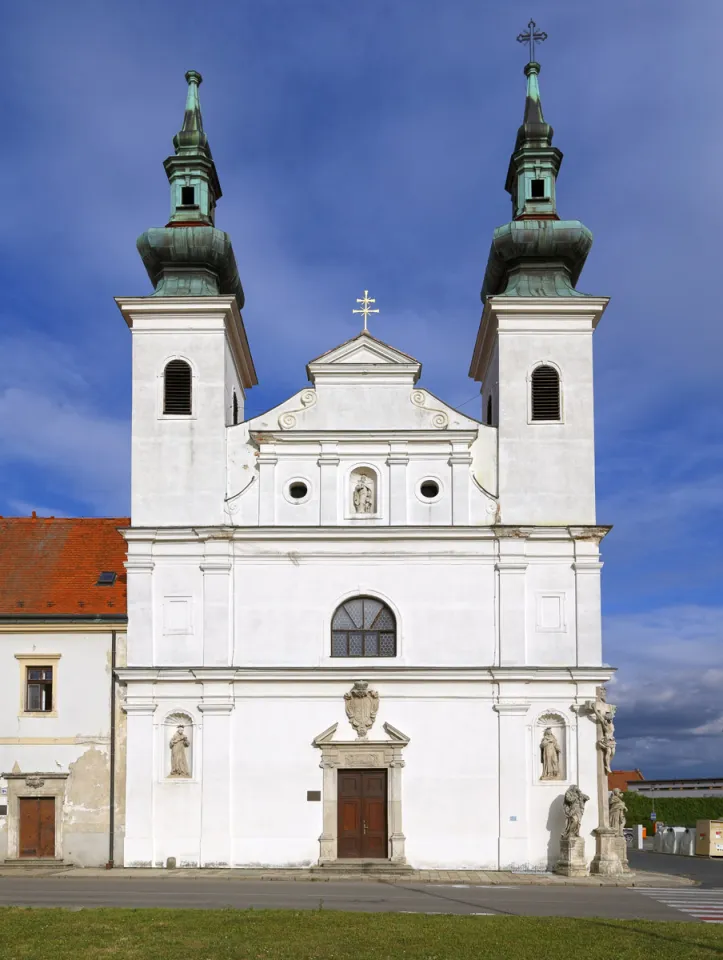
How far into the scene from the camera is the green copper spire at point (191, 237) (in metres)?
29.8

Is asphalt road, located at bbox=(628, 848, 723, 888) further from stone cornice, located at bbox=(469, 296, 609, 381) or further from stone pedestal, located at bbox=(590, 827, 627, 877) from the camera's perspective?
stone cornice, located at bbox=(469, 296, 609, 381)

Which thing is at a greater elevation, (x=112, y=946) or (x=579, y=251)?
(x=579, y=251)

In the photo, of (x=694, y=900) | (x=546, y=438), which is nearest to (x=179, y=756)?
(x=546, y=438)

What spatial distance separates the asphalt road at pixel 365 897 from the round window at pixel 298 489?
8.88m

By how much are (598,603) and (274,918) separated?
12.9 metres

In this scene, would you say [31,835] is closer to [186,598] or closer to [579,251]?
[186,598]

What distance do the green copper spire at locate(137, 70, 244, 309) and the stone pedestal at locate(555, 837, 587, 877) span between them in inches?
612

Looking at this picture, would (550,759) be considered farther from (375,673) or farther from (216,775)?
(216,775)

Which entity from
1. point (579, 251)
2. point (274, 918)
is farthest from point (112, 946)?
point (579, 251)

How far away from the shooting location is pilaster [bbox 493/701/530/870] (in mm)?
26906

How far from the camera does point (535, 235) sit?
97.6 ft

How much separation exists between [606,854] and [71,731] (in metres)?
12.8

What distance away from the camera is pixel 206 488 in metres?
28.7

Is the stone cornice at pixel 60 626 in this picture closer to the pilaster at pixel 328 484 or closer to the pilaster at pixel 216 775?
the pilaster at pixel 216 775
